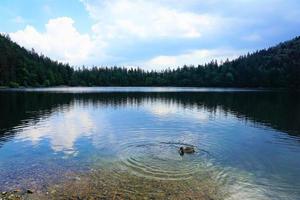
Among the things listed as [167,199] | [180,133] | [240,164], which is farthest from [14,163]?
[180,133]

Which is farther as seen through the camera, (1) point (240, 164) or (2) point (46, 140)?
(2) point (46, 140)

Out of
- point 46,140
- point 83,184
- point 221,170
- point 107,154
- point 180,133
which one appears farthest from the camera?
point 180,133

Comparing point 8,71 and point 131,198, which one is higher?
point 8,71

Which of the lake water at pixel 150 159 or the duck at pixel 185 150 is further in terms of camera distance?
the duck at pixel 185 150

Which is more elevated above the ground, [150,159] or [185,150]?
[185,150]

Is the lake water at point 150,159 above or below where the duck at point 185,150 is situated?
below

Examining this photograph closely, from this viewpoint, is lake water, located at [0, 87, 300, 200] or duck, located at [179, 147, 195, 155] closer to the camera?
lake water, located at [0, 87, 300, 200]

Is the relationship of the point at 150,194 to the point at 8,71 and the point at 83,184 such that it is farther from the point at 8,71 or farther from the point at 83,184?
the point at 8,71

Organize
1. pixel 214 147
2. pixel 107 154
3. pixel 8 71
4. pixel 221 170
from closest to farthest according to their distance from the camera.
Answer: pixel 221 170 → pixel 107 154 → pixel 214 147 → pixel 8 71

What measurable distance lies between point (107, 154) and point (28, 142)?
9.85m

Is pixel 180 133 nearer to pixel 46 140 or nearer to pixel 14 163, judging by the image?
pixel 46 140

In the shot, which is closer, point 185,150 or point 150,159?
point 150,159

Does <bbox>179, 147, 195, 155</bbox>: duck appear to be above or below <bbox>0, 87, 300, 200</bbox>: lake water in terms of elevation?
above

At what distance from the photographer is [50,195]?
658 inches
